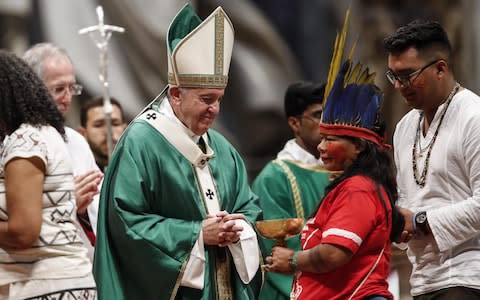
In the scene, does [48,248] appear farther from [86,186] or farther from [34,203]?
[86,186]

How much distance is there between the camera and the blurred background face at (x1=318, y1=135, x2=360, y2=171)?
4629mm

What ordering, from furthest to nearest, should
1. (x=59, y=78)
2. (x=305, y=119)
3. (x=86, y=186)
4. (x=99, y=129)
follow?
(x=99, y=129) < (x=305, y=119) < (x=59, y=78) < (x=86, y=186)

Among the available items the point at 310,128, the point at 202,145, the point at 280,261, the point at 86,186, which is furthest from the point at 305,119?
the point at 280,261

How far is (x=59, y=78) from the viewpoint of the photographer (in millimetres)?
5668

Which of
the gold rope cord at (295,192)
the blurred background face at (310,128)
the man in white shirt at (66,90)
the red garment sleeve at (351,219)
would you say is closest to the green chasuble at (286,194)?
the gold rope cord at (295,192)

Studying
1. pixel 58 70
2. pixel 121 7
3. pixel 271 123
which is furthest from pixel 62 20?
pixel 58 70

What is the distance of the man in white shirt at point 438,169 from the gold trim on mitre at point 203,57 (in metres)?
0.65

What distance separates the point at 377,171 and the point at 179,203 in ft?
2.46

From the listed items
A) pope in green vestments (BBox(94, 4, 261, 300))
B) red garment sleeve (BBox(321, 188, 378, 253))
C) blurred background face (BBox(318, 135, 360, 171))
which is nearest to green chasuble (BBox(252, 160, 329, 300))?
pope in green vestments (BBox(94, 4, 261, 300))

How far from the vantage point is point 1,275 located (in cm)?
462

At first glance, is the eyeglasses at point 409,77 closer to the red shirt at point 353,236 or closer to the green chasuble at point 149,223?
the red shirt at point 353,236

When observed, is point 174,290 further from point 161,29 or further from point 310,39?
point 310,39

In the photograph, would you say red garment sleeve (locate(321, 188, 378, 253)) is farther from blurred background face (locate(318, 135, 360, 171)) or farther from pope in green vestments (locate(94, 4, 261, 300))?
pope in green vestments (locate(94, 4, 261, 300))

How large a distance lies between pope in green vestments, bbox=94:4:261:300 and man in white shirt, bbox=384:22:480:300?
0.64 meters
